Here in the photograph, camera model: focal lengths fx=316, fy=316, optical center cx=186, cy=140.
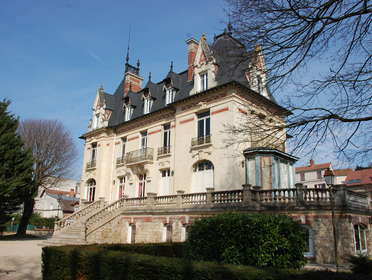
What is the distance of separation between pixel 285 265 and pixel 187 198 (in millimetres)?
9286

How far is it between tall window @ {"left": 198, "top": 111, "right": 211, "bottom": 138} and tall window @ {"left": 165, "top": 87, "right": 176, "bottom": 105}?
3482mm

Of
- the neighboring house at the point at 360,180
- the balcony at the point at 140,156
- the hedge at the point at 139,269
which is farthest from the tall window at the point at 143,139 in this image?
the neighboring house at the point at 360,180

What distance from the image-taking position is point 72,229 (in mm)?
18891

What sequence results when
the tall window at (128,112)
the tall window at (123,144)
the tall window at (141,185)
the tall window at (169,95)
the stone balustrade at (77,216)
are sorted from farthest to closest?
1. the tall window at (128,112)
2. the tall window at (123,144)
3. the tall window at (141,185)
4. the tall window at (169,95)
5. the stone balustrade at (77,216)

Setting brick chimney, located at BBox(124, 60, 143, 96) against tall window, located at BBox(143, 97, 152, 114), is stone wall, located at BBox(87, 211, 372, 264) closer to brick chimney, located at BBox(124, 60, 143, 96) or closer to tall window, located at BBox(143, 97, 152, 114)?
tall window, located at BBox(143, 97, 152, 114)

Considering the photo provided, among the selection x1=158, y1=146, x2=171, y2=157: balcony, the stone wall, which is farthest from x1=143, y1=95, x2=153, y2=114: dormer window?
the stone wall

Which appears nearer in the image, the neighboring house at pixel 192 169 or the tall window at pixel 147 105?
the neighboring house at pixel 192 169

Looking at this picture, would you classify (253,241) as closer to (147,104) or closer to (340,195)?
(340,195)

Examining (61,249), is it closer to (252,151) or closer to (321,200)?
(321,200)

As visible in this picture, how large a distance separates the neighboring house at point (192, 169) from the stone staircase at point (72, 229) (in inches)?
2.9

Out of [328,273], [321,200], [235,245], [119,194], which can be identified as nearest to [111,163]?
[119,194]

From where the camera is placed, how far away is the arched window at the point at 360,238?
1283 cm

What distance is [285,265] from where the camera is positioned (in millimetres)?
7551

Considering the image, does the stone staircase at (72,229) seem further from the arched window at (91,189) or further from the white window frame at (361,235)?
the white window frame at (361,235)
